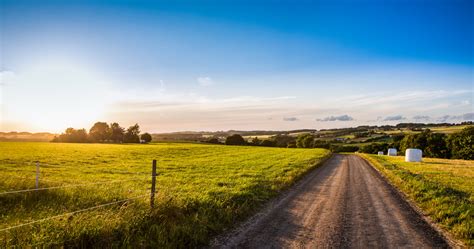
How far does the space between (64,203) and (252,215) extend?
7.40 metres

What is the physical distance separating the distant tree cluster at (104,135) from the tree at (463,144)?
98.1 m

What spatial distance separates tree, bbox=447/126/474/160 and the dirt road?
84153 mm

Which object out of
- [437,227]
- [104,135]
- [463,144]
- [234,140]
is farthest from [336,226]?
[234,140]

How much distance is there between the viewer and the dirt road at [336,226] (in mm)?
8766

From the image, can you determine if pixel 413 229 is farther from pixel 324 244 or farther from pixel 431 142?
pixel 431 142

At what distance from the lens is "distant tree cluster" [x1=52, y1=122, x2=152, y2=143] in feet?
312

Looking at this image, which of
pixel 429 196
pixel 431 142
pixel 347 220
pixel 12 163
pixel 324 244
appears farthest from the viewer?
pixel 431 142

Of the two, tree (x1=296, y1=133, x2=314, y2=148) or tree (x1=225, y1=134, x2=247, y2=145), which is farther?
tree (x1=296, y1=133, x2=314, y2=148)

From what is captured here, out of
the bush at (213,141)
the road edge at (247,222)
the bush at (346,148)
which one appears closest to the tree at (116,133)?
the bush at (213,141)

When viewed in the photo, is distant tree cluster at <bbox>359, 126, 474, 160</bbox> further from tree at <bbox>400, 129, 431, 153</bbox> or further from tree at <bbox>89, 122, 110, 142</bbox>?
tree at <bbox>89, 122, 110, 142</bbox>

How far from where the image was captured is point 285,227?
10.2 metres

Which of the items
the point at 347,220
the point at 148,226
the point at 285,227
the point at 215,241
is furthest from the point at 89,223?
the point at 347,220

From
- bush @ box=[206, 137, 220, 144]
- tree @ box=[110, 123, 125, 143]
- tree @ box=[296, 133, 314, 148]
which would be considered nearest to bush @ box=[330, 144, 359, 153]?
tree @ box=[296, 133, 314, 148]

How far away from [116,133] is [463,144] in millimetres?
107129
